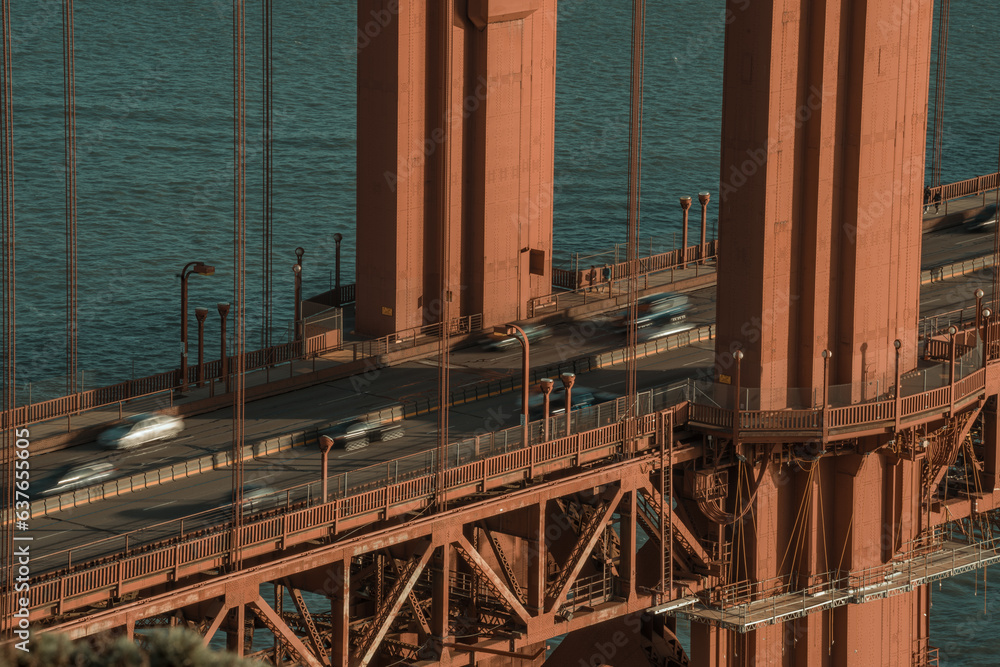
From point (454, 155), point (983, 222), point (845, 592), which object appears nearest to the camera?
point (845, 592)

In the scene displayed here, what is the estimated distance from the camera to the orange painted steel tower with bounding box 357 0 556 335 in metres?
89.1

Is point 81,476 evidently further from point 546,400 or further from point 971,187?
point 971,187

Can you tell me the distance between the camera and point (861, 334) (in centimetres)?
7944

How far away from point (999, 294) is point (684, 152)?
72096 millimetres

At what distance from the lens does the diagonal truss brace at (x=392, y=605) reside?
67.9 m

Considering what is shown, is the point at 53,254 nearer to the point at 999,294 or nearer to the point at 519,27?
the point at 519,27

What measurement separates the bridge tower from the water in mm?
20113

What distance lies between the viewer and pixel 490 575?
70750mm

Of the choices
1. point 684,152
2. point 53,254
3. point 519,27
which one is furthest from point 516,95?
point 684,152

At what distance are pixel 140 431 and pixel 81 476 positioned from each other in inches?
191

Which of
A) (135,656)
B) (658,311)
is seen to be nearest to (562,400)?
(658,311)

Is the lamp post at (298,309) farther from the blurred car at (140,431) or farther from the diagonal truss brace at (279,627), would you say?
the diagonal truss brace at (279,627)

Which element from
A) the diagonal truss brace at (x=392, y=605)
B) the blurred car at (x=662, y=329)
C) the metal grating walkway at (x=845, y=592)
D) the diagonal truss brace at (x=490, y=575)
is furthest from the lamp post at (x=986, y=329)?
the diagonal truss brace at (x=392, y=605)

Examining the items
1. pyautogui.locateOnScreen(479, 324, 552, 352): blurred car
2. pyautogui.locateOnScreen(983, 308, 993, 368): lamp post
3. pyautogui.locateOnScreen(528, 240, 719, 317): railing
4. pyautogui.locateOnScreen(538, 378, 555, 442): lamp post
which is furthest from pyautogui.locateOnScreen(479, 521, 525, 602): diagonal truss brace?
pyautogui.locateOnScreen(983, 308, 993, 368): lamp post
